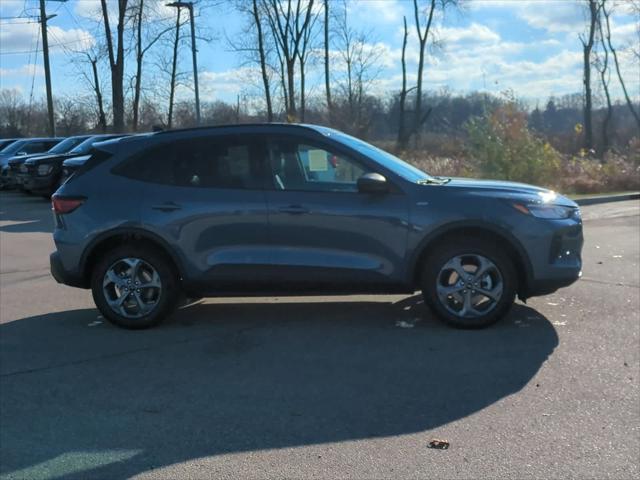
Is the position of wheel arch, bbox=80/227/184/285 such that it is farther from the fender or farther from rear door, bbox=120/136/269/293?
the fender

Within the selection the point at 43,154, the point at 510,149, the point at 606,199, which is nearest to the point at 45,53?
the point at 43,154

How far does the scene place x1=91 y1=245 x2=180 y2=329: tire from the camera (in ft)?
21.8

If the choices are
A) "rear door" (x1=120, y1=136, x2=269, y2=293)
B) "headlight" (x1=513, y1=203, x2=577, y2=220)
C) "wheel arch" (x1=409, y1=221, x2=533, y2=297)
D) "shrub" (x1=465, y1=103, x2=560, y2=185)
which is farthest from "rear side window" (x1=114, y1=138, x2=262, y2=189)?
"shrub" (x1=465, y1=103, x2=560, y2=185)

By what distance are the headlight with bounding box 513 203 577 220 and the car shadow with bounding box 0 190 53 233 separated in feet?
36.1

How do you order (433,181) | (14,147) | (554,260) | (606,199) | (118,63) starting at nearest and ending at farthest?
(554,260)
(433,181)
(606,199)
(14,147)
(118,63)

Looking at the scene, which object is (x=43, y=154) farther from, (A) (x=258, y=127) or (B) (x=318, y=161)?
(B) (x=318, y=161)

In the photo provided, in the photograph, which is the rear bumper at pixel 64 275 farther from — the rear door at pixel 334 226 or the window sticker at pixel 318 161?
the window sticker at pixel 318 161

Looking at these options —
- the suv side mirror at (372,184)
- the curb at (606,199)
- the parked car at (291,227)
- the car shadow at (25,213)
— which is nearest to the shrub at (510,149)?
the curb at (606,199)

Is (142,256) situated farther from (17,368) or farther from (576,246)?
(576,246)

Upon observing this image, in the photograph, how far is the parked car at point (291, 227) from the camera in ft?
20.6

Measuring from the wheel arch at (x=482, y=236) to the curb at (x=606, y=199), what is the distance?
12.6 m

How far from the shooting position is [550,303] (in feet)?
24.2

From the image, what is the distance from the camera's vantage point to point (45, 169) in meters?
20.0

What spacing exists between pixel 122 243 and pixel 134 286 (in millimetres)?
418
